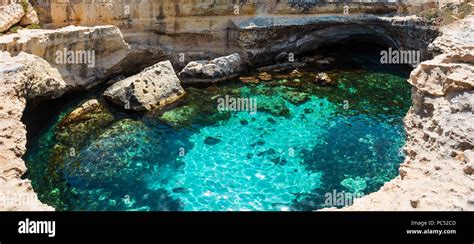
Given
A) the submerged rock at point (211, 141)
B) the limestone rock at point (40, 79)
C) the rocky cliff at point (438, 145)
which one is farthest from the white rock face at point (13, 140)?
the rocky cliff at point (438, 145)

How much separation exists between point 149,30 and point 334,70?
38.4ft

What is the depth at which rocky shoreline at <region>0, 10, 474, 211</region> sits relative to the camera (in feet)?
34.3

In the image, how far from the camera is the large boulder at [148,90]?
2067cm

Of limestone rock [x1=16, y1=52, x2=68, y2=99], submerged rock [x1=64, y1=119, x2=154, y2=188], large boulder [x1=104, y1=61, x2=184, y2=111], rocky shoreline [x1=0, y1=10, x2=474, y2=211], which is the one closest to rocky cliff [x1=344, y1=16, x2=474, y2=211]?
rocky shoreline [x1=0, y1=10, x2=474, y2=211]

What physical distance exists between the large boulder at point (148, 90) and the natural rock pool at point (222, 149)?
0.59m

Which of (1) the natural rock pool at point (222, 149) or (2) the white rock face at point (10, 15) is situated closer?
(1) the natural rock pool at point (222, 149)

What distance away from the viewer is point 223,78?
973 inches

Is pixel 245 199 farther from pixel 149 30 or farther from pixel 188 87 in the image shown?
pixel 149 30

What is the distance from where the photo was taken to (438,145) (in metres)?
12.0

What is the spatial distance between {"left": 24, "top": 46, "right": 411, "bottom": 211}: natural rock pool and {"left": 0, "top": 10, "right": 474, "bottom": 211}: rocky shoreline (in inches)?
61.3

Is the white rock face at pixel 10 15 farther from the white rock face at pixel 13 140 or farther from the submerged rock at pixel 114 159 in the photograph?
the submerged rock at pixel 114 159

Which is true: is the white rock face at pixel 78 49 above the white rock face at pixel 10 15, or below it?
below

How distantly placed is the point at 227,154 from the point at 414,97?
771 cm

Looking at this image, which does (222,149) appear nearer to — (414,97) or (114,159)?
(114,159)
